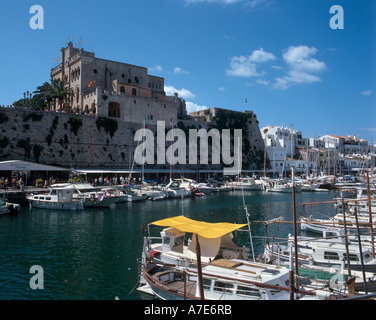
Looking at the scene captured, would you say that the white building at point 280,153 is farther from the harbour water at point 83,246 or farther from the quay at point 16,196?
the quay at point 16,196

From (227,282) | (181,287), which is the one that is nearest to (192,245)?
(181,287)

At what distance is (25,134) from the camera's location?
43.0m

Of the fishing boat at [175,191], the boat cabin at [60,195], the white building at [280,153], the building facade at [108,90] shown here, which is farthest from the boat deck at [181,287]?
the white building at [280,153]

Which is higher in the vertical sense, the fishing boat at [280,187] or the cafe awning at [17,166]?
the cafe awning at [17,166]

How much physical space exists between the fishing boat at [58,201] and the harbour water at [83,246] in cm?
96

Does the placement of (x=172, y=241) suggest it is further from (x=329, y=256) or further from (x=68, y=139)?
(x=68, y=139)

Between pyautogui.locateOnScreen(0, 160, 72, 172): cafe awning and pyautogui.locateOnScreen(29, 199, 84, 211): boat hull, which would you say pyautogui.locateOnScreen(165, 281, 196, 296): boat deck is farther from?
pyautogui.locateOnScreen(0, 160, 72, 172): cafe awning

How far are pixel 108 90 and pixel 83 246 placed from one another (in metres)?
42.1

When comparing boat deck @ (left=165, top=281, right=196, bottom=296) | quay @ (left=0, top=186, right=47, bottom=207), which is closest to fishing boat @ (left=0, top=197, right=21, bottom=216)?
quay @ (left=0, top=186, right=47, bottom=207)

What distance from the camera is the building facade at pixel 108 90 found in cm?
5325

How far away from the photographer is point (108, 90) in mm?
56281

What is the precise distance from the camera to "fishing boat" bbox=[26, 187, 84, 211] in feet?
101

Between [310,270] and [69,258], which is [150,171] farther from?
[310,270]
